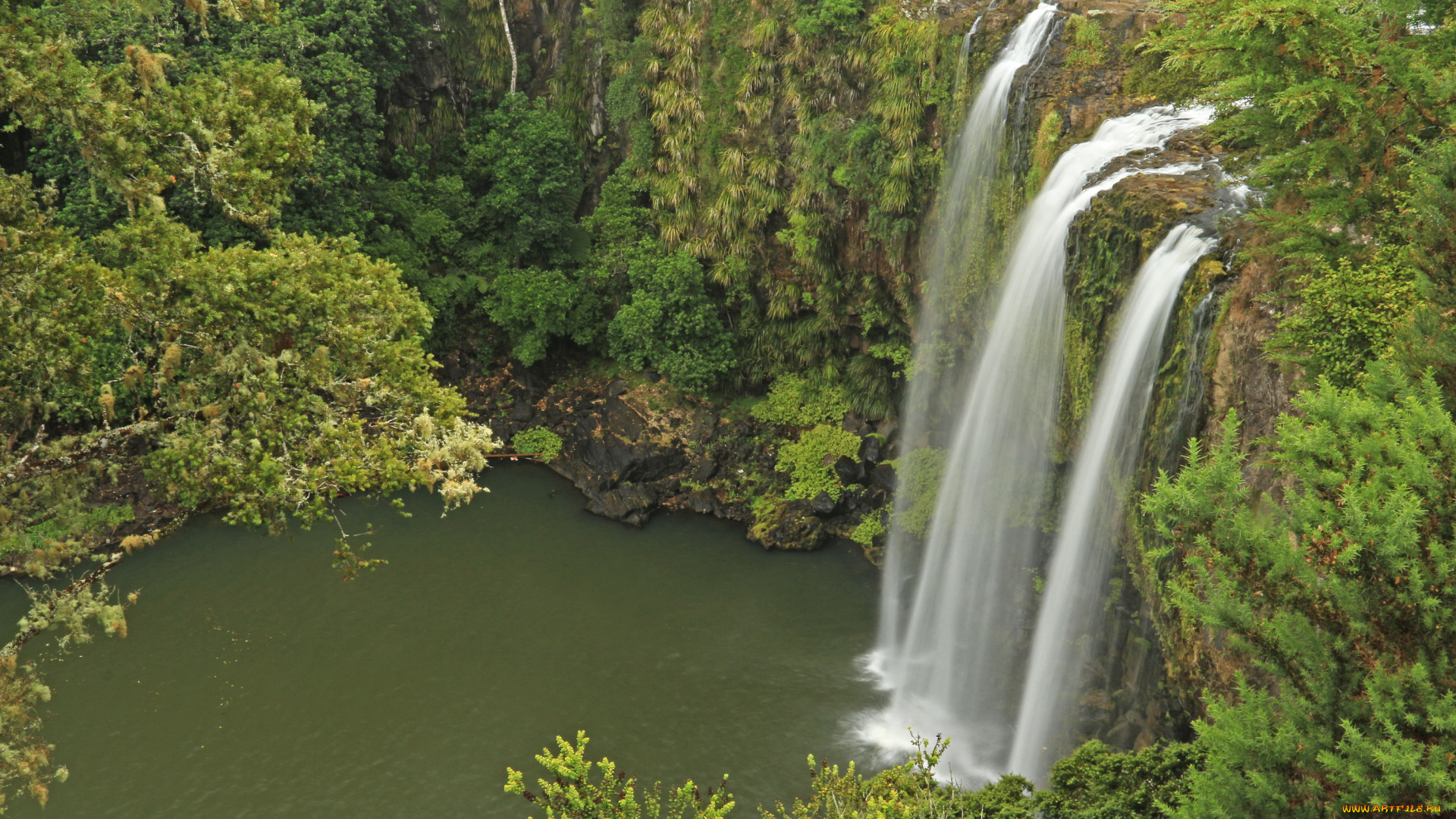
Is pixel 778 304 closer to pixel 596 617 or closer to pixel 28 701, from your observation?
pixel 596 617

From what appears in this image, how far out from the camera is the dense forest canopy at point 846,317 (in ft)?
24.4

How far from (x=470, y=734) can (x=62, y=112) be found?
39.9ft

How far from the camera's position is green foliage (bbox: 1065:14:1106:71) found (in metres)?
17.8

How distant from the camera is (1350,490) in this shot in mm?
6828

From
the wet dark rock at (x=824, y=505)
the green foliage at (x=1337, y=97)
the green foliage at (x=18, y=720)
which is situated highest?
the green foliage at (x=1337, y=97)

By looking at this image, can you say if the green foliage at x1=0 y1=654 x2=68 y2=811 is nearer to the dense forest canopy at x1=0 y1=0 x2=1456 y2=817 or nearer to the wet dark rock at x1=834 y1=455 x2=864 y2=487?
the dense forest canopy at x1=0 y1=0 x2=1456 y2=817

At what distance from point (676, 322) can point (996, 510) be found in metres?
10.6

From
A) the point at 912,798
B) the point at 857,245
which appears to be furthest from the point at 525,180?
the point at 912,798

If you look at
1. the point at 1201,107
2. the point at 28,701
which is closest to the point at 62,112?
the point at 28,701

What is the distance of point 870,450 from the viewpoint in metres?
24.0

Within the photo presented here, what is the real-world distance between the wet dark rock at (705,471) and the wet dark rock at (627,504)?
1239 millimetres

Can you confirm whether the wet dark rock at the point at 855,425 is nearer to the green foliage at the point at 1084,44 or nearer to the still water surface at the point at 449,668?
the still water surface at the point at 449,668

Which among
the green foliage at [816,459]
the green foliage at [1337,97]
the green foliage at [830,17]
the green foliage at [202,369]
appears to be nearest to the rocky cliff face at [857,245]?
the green foliage at [816,459]

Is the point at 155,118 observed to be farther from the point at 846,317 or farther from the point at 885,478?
the point at 885,478
